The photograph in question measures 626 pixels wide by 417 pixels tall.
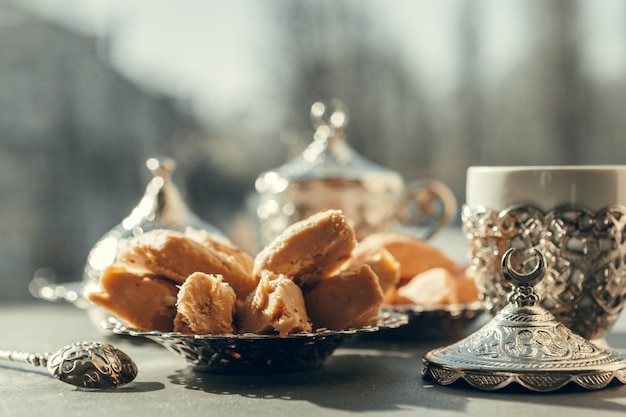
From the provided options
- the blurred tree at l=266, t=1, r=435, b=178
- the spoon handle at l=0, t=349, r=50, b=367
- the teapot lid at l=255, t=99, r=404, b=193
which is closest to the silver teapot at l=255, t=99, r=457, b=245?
the teapot lid at l=255, t=99, r=404, b=193

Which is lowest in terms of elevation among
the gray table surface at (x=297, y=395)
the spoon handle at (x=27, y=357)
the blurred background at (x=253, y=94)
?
the gray table surface at (x=297, y=395)

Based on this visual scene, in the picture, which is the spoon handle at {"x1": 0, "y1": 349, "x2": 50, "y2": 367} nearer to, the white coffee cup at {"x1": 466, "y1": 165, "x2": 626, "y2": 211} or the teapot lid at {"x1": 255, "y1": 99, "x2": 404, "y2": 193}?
the white coffee cup at {"x1": 466, "y1": 165, "x2": 626, "y2": 211}

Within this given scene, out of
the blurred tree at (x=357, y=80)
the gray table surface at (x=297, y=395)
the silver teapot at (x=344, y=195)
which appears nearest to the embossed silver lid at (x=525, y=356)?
the gray table surface at (x=297, y=395)

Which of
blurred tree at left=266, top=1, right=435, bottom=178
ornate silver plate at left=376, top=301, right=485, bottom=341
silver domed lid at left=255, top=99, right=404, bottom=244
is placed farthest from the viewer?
blurred tree at left=266, top=1, right=435, bottom=178

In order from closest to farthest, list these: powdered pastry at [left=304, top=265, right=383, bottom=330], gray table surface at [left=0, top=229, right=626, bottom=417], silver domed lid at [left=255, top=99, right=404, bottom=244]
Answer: gray table surface at [left=0, top=229, right=626, bottom=417] → powdered pastry at [left=304, top=265, right=383, bottom=330] → silver domed lid at [left=255, top=99, right=404, bottom=244]

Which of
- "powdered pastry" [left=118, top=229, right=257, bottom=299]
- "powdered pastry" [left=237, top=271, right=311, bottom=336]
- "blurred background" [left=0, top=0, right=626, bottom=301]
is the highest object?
"blurred background" [left=0, top=0, right=626, bottom=301]

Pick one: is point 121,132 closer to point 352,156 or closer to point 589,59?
point 589,59

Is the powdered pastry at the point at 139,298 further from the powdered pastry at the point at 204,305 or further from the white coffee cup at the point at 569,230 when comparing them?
Result: the white coffee cup at the point at 569,230

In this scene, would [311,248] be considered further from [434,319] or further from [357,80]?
[357,80]

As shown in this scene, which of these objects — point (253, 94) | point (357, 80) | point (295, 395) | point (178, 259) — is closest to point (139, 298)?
point (178, 259)
